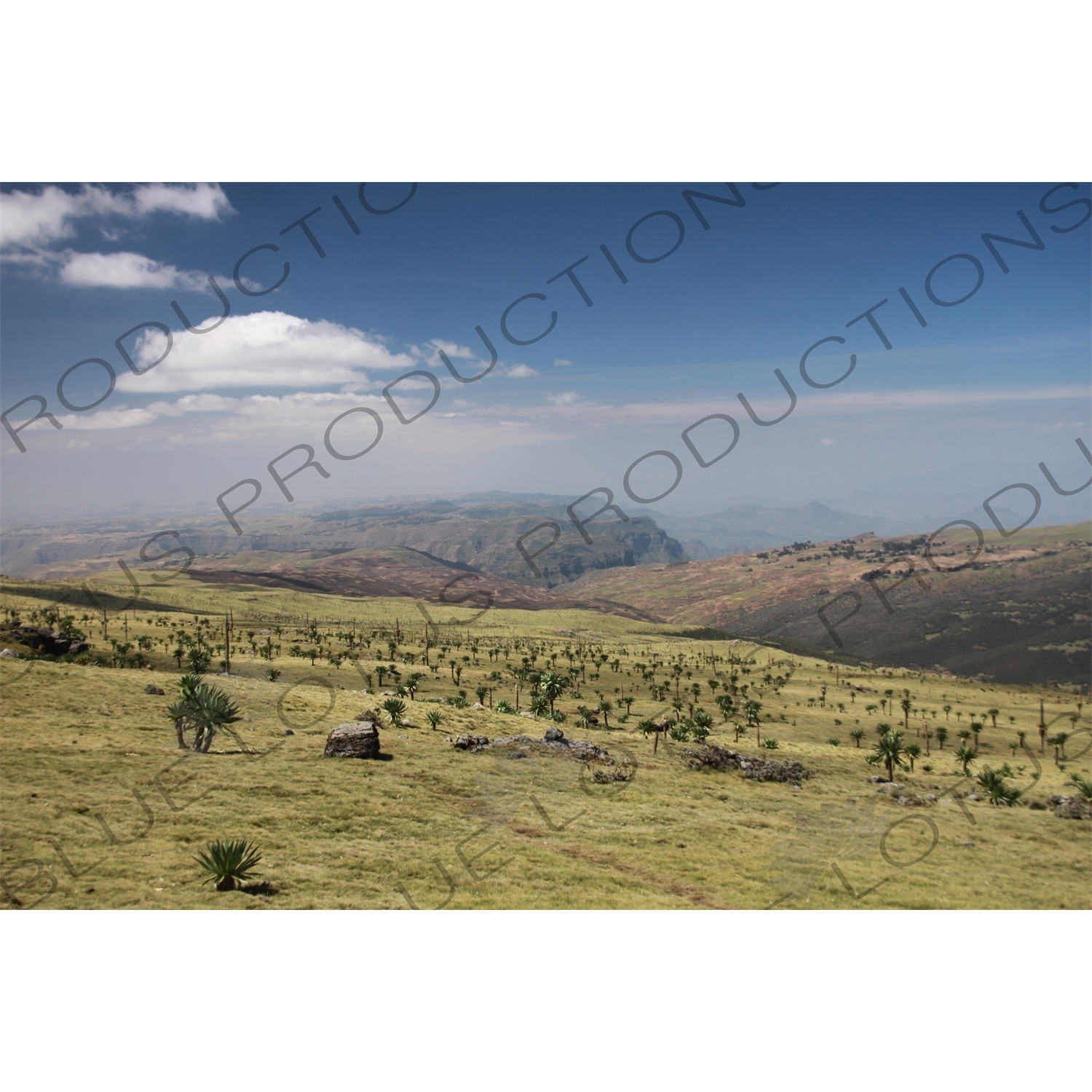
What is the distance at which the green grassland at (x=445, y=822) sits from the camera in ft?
67.7

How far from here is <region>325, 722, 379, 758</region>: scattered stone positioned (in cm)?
3569

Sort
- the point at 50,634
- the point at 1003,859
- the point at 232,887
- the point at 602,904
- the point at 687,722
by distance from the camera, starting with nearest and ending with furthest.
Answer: the point at 232,887 → the point at 602,904 → the point at 1003,859 → the point at 50,634 → the point at 687,722

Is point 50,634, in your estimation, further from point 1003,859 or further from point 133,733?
point 1003,859

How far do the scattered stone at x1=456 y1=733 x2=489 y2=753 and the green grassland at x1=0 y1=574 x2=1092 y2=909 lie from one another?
1.05 metres

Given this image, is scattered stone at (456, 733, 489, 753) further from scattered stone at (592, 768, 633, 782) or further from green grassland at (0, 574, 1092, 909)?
scattered stone at (592, 768, 633, 782)

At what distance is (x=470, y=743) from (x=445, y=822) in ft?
48.0

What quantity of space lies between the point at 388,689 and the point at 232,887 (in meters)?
58.5

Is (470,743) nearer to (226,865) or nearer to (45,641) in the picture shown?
(226,865)

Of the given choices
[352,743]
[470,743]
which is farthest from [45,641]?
[470,743]

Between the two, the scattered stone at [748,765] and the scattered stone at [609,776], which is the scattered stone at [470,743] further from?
the scattered stone at [748,765]

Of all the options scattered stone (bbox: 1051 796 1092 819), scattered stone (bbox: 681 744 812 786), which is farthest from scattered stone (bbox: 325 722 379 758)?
scattered stone (bbox: 1051 796 1092 819)

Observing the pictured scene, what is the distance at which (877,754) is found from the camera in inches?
2104

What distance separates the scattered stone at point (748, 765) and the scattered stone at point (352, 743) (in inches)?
956

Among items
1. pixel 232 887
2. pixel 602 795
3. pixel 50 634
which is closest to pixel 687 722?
pixel 602 795
